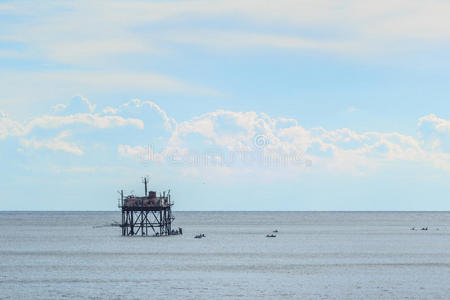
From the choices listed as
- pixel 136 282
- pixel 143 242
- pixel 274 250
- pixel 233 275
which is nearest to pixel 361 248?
pixel 274 250

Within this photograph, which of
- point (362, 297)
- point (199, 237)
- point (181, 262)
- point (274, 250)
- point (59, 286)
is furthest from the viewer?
point (199, 237)

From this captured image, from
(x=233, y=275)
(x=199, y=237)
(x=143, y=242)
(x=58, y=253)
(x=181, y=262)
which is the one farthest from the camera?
(x=199, y=237)

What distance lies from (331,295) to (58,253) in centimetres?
4884

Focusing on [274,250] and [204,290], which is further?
[274,250]

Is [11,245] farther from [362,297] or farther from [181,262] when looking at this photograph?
[362,297]

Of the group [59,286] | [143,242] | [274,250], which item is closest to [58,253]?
[143,242]

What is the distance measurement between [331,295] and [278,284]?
704 cm

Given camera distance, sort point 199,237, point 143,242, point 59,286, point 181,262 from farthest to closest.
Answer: point 199,237 → point 143,242 → point 181,262 → point 59,286

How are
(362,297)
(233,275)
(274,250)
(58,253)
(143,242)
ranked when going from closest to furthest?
(362,297)
(233,275)
(58,253)
(274,250)
(143,242)

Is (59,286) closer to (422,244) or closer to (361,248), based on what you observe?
(361,248)

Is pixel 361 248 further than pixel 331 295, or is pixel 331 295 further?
pixel 361 248

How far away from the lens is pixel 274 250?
102 metres

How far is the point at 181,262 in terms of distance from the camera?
81875mm

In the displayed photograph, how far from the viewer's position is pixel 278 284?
6281 centimetres
